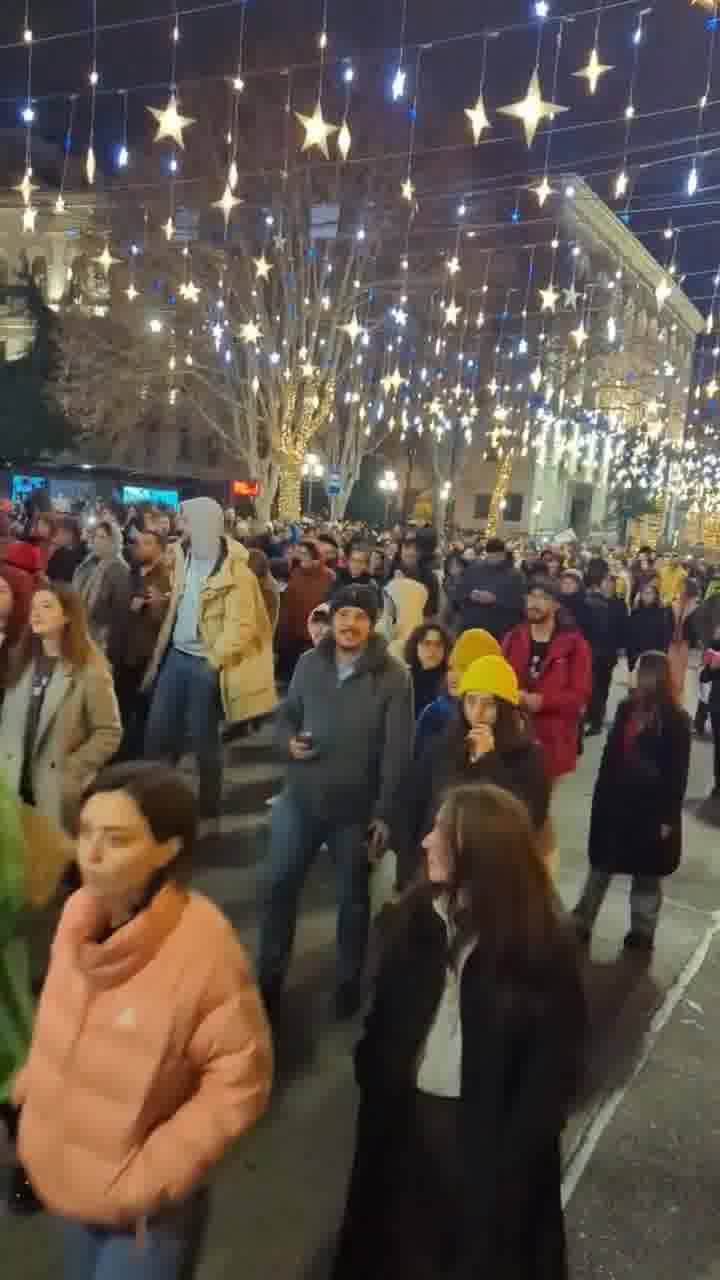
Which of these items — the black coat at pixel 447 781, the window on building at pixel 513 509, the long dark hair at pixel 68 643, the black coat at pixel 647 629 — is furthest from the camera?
the window on building at pixel 513 509

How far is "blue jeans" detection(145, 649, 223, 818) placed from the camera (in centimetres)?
641

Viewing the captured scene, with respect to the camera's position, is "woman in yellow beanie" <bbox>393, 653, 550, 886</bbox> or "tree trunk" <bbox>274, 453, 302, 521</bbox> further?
"tree trunk" <bbox>274, 453, 302, 521</bbox>

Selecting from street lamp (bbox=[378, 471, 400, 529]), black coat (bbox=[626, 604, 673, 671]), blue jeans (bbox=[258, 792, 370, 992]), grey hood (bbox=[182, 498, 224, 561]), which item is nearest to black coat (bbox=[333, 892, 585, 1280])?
blue jeans (bbox=[258, 792, 370, 992])

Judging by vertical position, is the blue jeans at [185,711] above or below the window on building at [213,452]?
below

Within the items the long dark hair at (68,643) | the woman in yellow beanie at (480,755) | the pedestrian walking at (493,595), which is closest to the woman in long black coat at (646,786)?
the woman in yellow beanie at (480,755)

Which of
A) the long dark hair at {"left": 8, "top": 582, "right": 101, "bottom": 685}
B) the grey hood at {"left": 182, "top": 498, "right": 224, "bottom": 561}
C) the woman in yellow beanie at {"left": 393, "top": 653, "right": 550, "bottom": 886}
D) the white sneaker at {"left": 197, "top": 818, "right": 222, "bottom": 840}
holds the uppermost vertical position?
the grey hood at {"left": 182, "top": 498, "right": 224, "bottom": 561}

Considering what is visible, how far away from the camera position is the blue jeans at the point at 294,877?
14.3 ft

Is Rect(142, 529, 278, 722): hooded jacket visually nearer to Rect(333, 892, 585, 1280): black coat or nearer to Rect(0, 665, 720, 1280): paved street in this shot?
Rect(0, 665, 720, 1280): paved street

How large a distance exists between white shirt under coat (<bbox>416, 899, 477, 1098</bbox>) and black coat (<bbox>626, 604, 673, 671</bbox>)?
10.2 metres

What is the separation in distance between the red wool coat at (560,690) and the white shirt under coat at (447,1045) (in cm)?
409

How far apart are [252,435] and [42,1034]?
2676cm

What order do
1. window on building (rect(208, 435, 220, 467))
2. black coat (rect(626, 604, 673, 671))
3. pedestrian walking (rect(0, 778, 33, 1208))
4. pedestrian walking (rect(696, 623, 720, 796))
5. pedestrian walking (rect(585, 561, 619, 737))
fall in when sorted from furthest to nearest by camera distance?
window on building (rect(208, 435, 220, 467)) → black coat (rect(626, 604, 673, 671)) → pedestrian walking (rect(585, 561, 619, 737)) → pedestrian walking (rect(696, 623, 720, 796)) → pedestrian walking (rect(0, 778, 33, 1208))

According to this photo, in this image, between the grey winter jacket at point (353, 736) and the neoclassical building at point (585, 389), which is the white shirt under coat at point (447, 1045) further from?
the neoclassical building at point (585, 389)

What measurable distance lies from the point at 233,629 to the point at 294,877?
2.29 m
